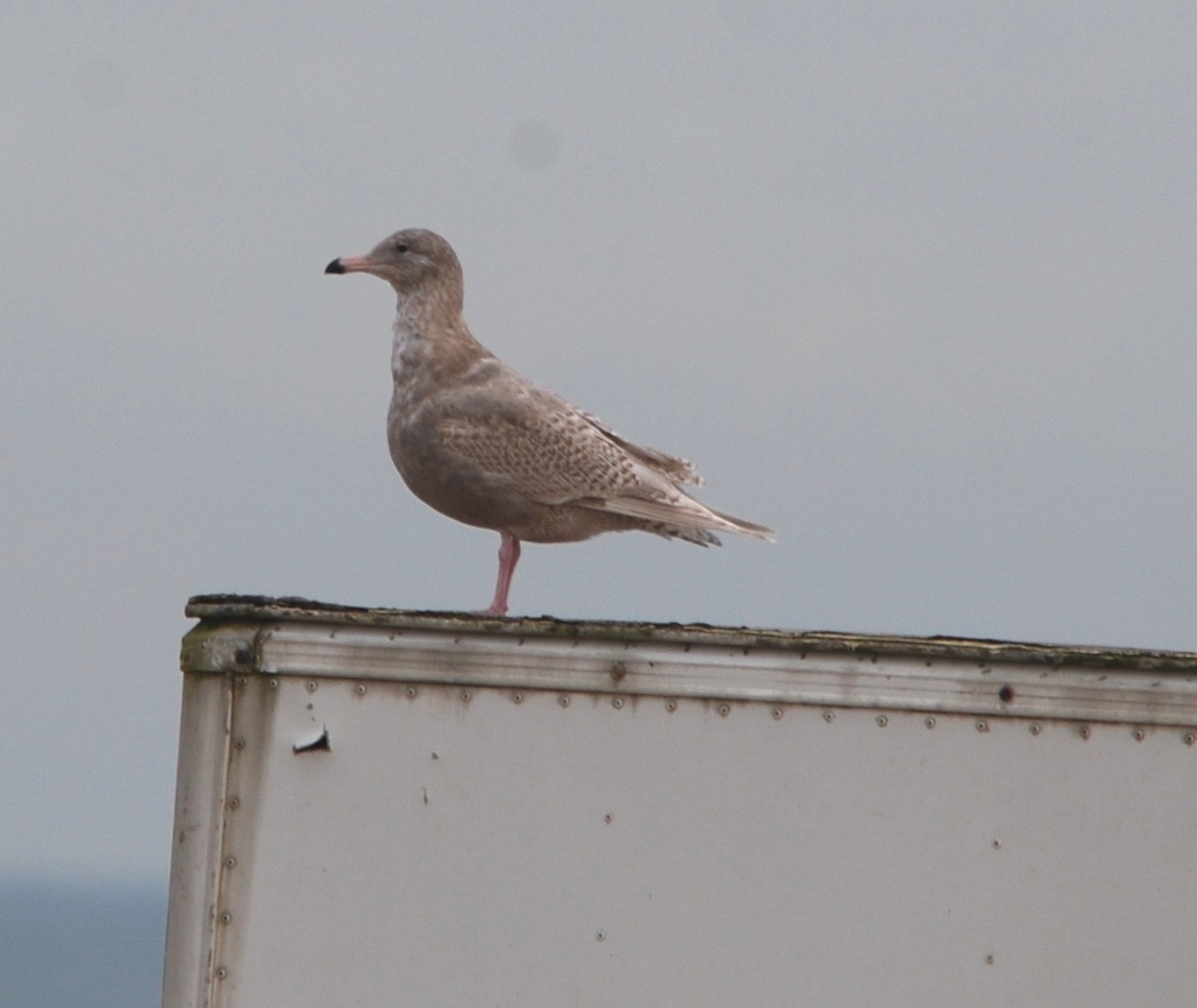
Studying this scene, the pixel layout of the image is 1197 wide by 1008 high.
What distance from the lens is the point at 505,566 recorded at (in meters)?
12.8

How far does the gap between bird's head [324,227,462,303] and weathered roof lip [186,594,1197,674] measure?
4199 mm

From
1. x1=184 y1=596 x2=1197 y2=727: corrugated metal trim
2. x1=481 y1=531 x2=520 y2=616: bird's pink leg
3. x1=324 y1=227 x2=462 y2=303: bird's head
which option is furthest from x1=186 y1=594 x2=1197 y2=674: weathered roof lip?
x1=324 y1=227 x2=462 y2=303: bird's head

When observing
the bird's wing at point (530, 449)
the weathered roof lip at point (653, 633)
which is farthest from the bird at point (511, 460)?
the weathered roof lip at point (653, 633)

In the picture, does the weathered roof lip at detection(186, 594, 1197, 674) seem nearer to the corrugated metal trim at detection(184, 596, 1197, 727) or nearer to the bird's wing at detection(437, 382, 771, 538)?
the corrugated metal trim at detection(184, 596, 1197, 727)

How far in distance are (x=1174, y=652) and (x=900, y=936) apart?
4.73 ft

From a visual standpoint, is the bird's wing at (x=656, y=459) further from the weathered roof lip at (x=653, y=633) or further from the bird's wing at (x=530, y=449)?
the weathered roof lip at (x=653, y=633)

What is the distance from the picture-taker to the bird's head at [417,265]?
13.3 metres

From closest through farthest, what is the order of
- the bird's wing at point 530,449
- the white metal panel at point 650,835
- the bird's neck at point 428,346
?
1. the white metal panel at point 650,835
2. the bird's wing at point 530,449
3. the bird's neck at point 428,346

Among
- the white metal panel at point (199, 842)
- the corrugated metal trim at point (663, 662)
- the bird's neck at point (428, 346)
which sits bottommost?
the white metal panel at point (199, 842)

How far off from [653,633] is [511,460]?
3.53 m

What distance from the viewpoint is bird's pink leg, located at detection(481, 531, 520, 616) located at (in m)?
12.6

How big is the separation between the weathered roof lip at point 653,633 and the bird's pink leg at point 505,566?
3.29 meters

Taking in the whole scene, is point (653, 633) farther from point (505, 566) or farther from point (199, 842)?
point (505, 566)

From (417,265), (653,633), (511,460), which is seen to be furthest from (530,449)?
(653,633)
